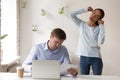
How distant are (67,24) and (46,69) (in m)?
2.21

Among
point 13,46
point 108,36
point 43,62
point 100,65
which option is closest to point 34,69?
point 43,62

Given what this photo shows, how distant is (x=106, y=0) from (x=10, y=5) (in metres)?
1.71

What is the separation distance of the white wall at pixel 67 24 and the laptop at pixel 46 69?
2.11m

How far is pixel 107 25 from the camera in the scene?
438 centimetres

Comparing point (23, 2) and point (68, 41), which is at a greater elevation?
point (23, 2)

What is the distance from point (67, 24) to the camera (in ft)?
14.4

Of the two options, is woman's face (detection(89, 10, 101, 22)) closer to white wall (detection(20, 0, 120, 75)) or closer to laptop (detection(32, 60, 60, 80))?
white wall (detection(20, 0, 120, 75))

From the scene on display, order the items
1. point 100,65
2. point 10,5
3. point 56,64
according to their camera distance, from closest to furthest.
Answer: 1. point 56,64
2. point 100,65
3. point 10,5

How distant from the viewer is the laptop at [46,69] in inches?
88.8

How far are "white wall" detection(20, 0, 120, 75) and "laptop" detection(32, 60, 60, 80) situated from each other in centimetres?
211

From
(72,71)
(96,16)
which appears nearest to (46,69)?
(72,71)

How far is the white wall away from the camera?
14.3ft

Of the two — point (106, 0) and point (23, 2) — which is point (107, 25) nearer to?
point (106, 0)

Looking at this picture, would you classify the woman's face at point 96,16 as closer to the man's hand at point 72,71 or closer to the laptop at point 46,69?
the man's hand at point 72,71
